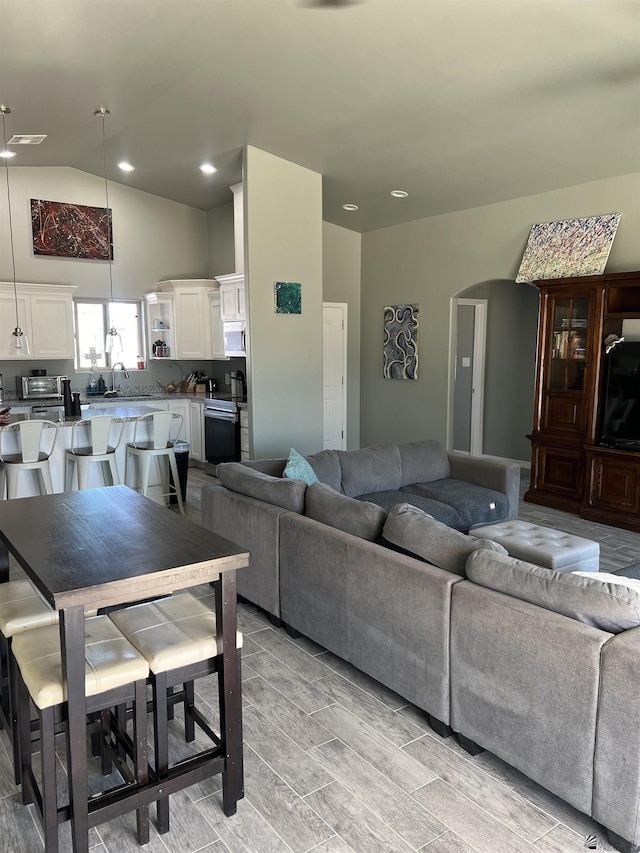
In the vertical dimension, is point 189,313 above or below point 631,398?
above

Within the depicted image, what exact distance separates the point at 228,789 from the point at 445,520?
2.53 meters

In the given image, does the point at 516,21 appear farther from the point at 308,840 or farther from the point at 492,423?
the point at 492,423

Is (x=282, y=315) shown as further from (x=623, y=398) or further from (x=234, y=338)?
(x=623, y=398)

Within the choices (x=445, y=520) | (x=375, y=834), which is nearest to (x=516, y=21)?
(x=445, y=520)

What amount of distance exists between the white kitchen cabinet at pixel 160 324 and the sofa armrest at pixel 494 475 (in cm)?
458

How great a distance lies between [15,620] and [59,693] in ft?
1.61

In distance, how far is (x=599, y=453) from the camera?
5430mm

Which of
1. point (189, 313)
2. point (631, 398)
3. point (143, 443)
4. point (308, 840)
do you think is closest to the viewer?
point (308, 840)

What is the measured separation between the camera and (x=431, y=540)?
2576 millimetres

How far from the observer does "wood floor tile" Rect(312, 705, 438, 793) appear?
7.38ft

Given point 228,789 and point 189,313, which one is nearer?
point 228,789

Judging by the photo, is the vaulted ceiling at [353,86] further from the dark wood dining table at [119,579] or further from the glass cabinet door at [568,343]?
the dark wood dining table at [119,579]

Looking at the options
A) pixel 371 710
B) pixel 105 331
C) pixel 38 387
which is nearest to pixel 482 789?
pixel 371 710

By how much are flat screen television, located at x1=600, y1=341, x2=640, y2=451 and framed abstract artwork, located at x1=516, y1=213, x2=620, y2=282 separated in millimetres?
761
